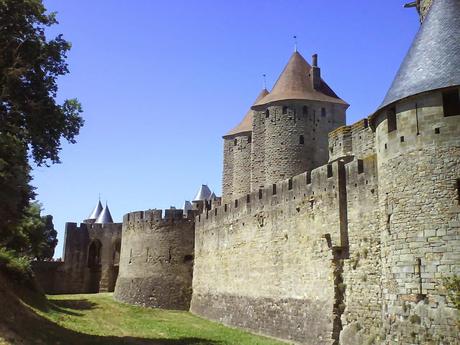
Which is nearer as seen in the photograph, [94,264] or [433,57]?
[433,57]

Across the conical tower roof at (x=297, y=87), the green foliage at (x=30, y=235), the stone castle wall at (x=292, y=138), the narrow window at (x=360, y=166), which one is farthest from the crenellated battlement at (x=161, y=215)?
the narrow window at (x=360, y=166)


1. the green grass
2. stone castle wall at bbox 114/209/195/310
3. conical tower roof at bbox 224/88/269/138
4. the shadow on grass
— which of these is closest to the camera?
the shadow on grass

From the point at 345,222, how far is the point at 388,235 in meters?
2.78

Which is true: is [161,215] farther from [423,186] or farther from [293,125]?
[423,186]

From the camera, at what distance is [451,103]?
12.0 meters

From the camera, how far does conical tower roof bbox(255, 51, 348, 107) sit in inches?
1107

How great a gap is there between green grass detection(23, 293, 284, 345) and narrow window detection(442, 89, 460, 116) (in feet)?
29.6

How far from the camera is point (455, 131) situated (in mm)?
11422

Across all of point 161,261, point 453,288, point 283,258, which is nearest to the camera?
point 453,288

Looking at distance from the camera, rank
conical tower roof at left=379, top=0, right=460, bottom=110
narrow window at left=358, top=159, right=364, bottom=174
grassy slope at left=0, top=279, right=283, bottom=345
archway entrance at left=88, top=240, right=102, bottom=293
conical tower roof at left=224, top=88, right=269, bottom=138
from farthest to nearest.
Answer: archway entrance at left=88, top=240, right=102, bottom=293
conical tower roof at left=224, top=88, right=269, bottom=138
narrow window at left=358, top=159, right=364, bottom=174
grassy slope at left=0, top=279, right=283, bottom=345
conical tower roof at left=379, top=0, right=460, bottom=110

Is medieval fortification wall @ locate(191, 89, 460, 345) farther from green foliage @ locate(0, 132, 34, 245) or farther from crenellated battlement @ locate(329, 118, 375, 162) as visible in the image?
green foliage @ locate(0, 132, 34, 245)

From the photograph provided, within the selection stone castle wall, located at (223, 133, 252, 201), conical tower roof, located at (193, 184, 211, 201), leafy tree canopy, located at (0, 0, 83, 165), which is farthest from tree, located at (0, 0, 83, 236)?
conical tower roof, located at (193, 184, 211, 201)

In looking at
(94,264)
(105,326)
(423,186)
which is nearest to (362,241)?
(423,186)

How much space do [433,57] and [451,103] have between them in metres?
1.08
